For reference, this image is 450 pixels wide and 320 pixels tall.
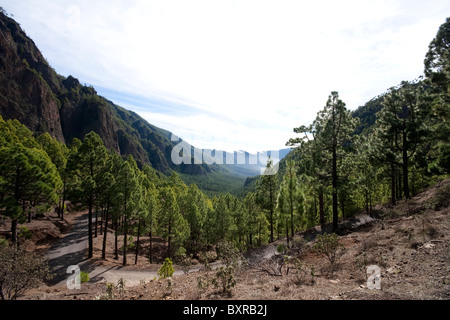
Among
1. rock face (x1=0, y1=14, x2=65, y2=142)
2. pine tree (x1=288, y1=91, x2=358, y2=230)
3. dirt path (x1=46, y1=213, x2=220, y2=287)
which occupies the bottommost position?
dirt path (x1=46, y1=213, x2=220, y2=287)

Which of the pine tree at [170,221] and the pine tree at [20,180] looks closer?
the pine tree at [20,180]

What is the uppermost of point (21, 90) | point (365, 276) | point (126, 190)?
point (21, 90)

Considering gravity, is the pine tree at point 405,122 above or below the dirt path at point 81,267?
above

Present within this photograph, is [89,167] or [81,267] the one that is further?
[89,167]

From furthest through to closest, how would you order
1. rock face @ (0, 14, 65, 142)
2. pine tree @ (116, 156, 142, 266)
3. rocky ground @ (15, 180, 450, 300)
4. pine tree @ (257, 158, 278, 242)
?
rock face @ (0, 14, 65, 142) → pine tree @ (257, 158, 278, 242) → pine tree @ (116, 156, 142, 266) → rocky ground @ (15, 180, 450, 300)

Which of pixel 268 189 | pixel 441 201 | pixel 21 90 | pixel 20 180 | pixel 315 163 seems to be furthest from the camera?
pixel 21 90

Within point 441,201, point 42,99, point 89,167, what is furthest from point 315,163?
point 42,99

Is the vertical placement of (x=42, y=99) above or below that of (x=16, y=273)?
above

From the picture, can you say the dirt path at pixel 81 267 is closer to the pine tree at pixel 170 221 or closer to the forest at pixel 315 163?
the forest at pixel 315 163

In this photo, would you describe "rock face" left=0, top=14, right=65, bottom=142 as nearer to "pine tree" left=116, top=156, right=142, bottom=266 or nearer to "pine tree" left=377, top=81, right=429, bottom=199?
"pine tree" left=116, top=156, right=142, bottom=266

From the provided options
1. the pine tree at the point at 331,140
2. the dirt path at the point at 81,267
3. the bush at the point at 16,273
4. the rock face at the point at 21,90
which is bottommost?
the dirt path at the point at 81,267

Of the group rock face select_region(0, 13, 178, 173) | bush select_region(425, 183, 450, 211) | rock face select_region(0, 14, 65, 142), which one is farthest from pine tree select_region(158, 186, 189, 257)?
rock face select_region(0, 14, 65, 142)

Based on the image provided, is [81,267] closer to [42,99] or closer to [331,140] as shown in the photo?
[331,140]

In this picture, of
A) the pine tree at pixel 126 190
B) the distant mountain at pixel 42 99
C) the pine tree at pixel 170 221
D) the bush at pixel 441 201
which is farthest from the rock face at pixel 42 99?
the bush at pixel 441 201
